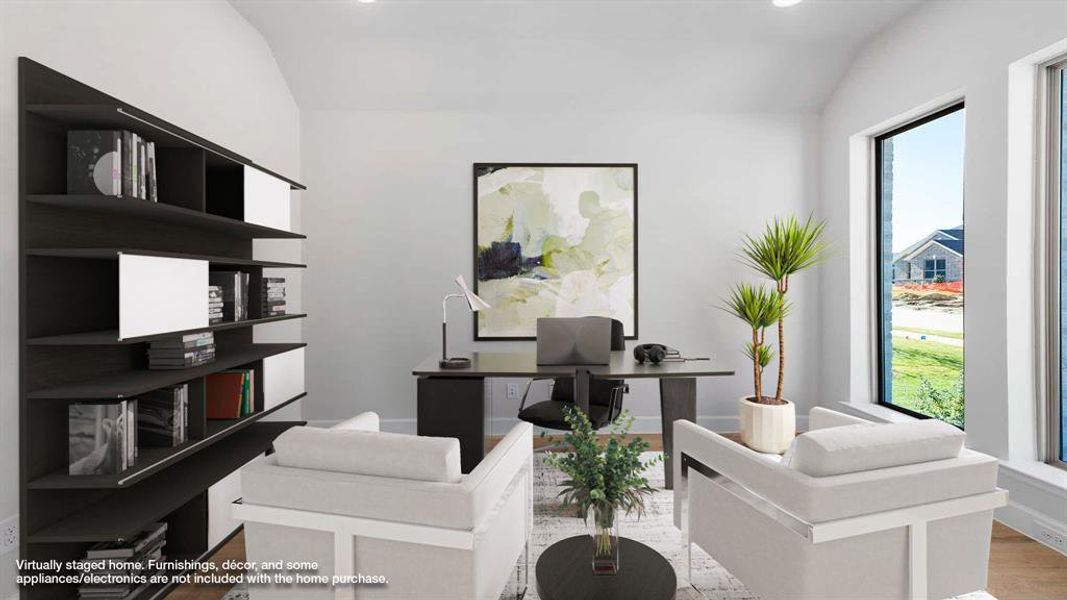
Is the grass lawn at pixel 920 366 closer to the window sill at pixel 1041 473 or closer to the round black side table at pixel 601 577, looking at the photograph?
the window sill at pixel 1041 473

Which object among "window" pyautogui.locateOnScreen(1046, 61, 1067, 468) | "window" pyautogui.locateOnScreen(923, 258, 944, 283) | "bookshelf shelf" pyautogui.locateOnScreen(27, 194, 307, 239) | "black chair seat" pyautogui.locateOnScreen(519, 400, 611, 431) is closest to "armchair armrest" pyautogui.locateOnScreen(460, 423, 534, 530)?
"black chair seat" pyautogui.locateOnScreen(519, 400, 611, 431)

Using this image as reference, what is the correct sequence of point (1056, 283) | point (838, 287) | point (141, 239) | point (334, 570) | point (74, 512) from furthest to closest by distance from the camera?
point (838, 287), point (1056, 283), point (141, 239), point (74, 512), point (334, 570)

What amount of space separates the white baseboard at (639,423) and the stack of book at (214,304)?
6.51 feet

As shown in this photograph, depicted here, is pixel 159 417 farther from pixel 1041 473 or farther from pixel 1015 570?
pixel 1041 473

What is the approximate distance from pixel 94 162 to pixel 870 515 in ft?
9.74

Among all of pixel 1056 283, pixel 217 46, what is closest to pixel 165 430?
pixel 217 46

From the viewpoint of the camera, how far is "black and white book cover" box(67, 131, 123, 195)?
1.91 m

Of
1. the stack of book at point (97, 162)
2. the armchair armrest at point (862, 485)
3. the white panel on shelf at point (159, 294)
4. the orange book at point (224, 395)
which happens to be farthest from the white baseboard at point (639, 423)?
the stack of book at point (97, 162)

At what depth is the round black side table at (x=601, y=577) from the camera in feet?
5.19

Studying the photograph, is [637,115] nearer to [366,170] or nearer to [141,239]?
[366,170]

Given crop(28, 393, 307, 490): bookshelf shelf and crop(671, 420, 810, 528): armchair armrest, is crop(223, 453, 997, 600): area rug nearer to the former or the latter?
crop(671, 420, 810, 528): armchair armrest

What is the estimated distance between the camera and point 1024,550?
2447 millimetres

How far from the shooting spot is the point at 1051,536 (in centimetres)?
246

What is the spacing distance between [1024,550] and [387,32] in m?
4.77
